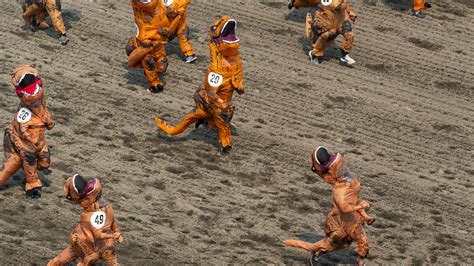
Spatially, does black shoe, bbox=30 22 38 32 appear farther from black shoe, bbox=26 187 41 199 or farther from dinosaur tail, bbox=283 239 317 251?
dinosaur tail, bbox=283 239 317 251

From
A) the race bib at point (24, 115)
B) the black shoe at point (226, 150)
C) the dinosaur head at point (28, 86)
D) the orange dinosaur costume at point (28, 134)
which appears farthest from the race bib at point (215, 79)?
the race bib at point (24, 115)

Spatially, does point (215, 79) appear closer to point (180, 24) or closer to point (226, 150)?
point (226, 150)

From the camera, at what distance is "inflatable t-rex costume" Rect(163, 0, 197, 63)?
739 inches

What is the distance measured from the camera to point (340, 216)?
1403cm

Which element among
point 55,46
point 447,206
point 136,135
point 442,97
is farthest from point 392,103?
point 55,46

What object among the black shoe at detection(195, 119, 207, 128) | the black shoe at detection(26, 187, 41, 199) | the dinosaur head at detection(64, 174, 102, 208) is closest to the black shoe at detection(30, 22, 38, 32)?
the black shoe at detection(195, 119, 207, 128)

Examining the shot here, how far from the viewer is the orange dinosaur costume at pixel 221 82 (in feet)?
53.4

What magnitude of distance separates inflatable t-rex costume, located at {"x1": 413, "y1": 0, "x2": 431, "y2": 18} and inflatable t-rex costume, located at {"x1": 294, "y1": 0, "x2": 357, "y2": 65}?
202cm

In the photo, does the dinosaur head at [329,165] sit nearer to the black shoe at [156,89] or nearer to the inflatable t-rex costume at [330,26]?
the black shoe at [156,89]

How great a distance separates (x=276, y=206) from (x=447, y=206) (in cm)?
252

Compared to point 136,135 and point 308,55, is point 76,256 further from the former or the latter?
point 308,55

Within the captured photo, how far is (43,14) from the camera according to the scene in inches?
776

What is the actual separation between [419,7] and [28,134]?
29.4 ft

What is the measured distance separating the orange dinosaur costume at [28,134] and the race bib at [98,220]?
2.38 metres
